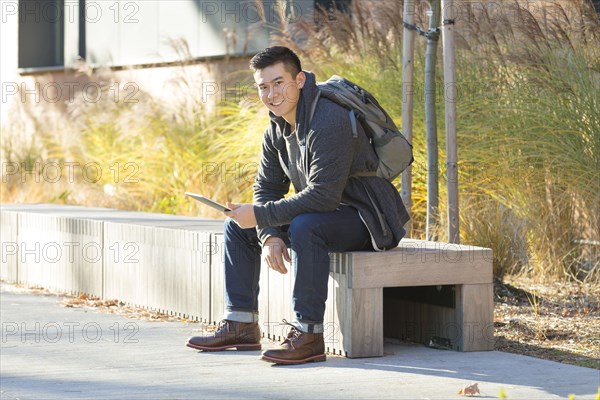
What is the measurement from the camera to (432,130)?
6.87 m

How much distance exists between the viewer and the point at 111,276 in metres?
6.91

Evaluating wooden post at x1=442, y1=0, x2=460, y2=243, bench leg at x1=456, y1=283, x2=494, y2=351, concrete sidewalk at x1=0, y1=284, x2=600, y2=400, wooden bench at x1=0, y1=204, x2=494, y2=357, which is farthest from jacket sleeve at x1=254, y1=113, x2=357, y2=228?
wooden post at x1=442, y1=0, x2=460, y2=243

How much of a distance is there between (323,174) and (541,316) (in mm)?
1825

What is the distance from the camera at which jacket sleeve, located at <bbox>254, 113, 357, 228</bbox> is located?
15.8ft

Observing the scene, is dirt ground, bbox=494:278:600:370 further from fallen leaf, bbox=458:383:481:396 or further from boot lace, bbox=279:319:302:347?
boot lace, bbox=279:319:302:347

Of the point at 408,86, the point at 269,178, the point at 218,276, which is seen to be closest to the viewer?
the point at 269,178

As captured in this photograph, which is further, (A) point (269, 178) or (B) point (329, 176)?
(A) point (269, 178)

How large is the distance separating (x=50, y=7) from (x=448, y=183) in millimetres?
12555

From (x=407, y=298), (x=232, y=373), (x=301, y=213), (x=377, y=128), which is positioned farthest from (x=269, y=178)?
(x=232, y=373)

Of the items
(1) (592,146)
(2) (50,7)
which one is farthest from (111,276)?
(2) (50,7)

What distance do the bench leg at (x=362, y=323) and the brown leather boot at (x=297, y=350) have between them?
0.15 m

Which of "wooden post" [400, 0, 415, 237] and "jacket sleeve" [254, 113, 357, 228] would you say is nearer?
"jacket sleeve" [254, 113, 357, 228]

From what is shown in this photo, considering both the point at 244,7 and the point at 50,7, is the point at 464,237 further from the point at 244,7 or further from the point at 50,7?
the point at 50,7

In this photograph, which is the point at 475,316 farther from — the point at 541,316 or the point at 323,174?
the point at 541,316
